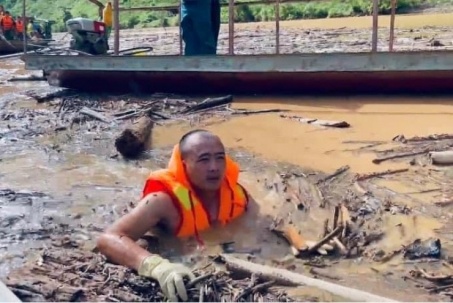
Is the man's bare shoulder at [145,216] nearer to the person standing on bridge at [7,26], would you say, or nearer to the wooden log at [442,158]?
the wooden log at [442,158]

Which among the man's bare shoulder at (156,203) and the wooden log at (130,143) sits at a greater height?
the man's bare shoulder at (156,203)

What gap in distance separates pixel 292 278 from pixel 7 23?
63.8 feet

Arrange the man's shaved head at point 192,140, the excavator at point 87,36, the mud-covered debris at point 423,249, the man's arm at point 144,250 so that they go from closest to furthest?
the man's arm at point 144,250 < the mud-covered debris at point 423,249 < the man's shaved head at point 192,140 < the excavator at point 87,36

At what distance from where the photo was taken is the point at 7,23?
21719 millimetres

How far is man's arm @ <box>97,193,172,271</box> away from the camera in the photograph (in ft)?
13.7

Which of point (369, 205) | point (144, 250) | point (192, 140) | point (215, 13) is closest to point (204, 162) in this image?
point (192, 140)

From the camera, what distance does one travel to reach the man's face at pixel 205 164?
15.6ft

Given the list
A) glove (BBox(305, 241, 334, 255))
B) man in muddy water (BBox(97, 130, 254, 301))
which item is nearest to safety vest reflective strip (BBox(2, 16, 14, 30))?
man in muddy water (BBox(97, 130, 254, 301))

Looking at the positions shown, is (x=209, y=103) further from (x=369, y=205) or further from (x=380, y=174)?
(x=369, y=205)

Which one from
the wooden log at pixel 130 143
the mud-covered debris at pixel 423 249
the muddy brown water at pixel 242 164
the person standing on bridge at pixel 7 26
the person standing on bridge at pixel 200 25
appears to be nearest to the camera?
the mud-covered debris at pixel 423 249

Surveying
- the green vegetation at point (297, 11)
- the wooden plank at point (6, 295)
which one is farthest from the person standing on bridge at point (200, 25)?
the green vegetation at point (297, 11)

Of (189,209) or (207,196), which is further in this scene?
(207,196)

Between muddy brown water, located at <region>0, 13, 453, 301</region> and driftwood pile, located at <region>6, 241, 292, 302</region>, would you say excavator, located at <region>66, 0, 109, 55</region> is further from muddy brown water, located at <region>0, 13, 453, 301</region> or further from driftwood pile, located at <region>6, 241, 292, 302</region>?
driftwood pile, located at <region>6, 241, 292, 302</region>

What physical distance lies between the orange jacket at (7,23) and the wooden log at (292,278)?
1881 centimetres
